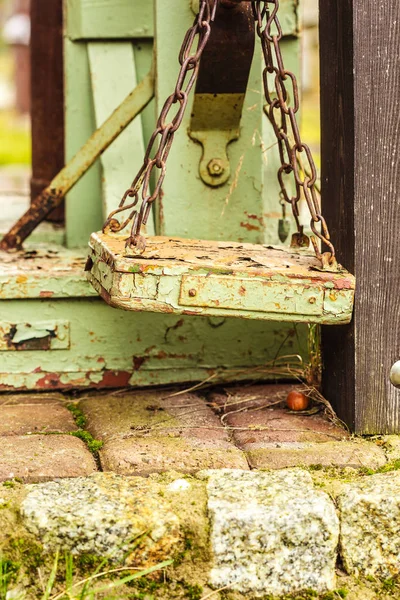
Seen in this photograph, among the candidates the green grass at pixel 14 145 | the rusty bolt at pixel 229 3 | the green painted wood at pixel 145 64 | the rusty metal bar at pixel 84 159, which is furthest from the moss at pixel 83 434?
the green grass at pixel 14 145

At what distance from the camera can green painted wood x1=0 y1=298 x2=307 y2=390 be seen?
8.24 ft

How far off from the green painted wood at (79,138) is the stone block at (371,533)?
1.49 m

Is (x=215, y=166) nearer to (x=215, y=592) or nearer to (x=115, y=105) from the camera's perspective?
(x=115, y=105)

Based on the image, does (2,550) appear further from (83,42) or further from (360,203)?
(83,42)

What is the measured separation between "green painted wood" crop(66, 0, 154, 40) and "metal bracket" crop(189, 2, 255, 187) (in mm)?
528

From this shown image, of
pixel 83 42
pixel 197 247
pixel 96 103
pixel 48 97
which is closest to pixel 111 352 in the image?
pixel 197 247

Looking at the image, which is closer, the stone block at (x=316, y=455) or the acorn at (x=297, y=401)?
the stone block at (x=316, y=455)

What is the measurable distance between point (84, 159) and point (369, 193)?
37.0 inches

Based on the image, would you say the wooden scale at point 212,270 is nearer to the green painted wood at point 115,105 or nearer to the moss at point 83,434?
the moss at point 83,434

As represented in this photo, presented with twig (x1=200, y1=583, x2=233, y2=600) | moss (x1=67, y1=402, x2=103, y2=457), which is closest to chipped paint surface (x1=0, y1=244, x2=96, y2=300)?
moss (x1=67, y1=402, x2=103, y2=457)

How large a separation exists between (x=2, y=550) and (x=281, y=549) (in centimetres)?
55

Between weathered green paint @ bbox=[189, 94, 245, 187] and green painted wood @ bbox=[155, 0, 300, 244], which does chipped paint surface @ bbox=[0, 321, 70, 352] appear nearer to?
green painted wood @ bbox=[155, 0, 300, 244]

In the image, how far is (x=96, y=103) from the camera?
287 centimetres

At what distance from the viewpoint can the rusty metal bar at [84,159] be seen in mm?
2588
